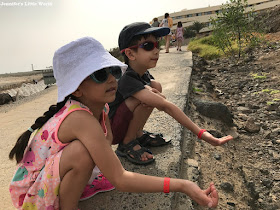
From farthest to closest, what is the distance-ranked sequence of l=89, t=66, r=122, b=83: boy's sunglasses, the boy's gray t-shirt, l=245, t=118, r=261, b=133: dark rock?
l=245, t=118, r=261, b=133: dark rock → the boy's gray t-shirt → l=89, t=66, r=122, b=83: boy's sunglasses

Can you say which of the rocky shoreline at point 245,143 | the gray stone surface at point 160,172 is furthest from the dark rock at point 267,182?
the gray stone surface at point 160,172

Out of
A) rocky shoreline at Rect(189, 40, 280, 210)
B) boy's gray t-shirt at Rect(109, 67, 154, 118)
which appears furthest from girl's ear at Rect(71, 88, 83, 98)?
rocky shoreline at Rect(189, 40, 280, 210)

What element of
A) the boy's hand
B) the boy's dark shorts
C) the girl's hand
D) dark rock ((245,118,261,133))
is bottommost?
dark rock ((245,118,261,133))

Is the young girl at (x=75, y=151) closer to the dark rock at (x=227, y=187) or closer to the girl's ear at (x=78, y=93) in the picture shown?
the girl's ear at (x=78, y=93)

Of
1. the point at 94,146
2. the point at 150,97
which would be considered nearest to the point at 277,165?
the point at 150,97

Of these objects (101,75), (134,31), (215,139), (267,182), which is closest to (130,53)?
(134,31)

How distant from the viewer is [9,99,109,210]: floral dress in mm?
1414

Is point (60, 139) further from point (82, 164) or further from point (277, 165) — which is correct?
point (277, 165)

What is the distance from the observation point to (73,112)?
1403mm

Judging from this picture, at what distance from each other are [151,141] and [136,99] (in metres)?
0.47

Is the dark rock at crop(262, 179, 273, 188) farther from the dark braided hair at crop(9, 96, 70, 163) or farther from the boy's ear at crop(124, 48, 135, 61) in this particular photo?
the dark braided hair at crop(9, 96, 70, 163)

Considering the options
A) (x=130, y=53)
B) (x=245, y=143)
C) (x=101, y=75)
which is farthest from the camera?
(x=245, y=143)

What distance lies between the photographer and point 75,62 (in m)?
1.39

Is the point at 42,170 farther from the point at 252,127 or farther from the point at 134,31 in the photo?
the point at 252,127
